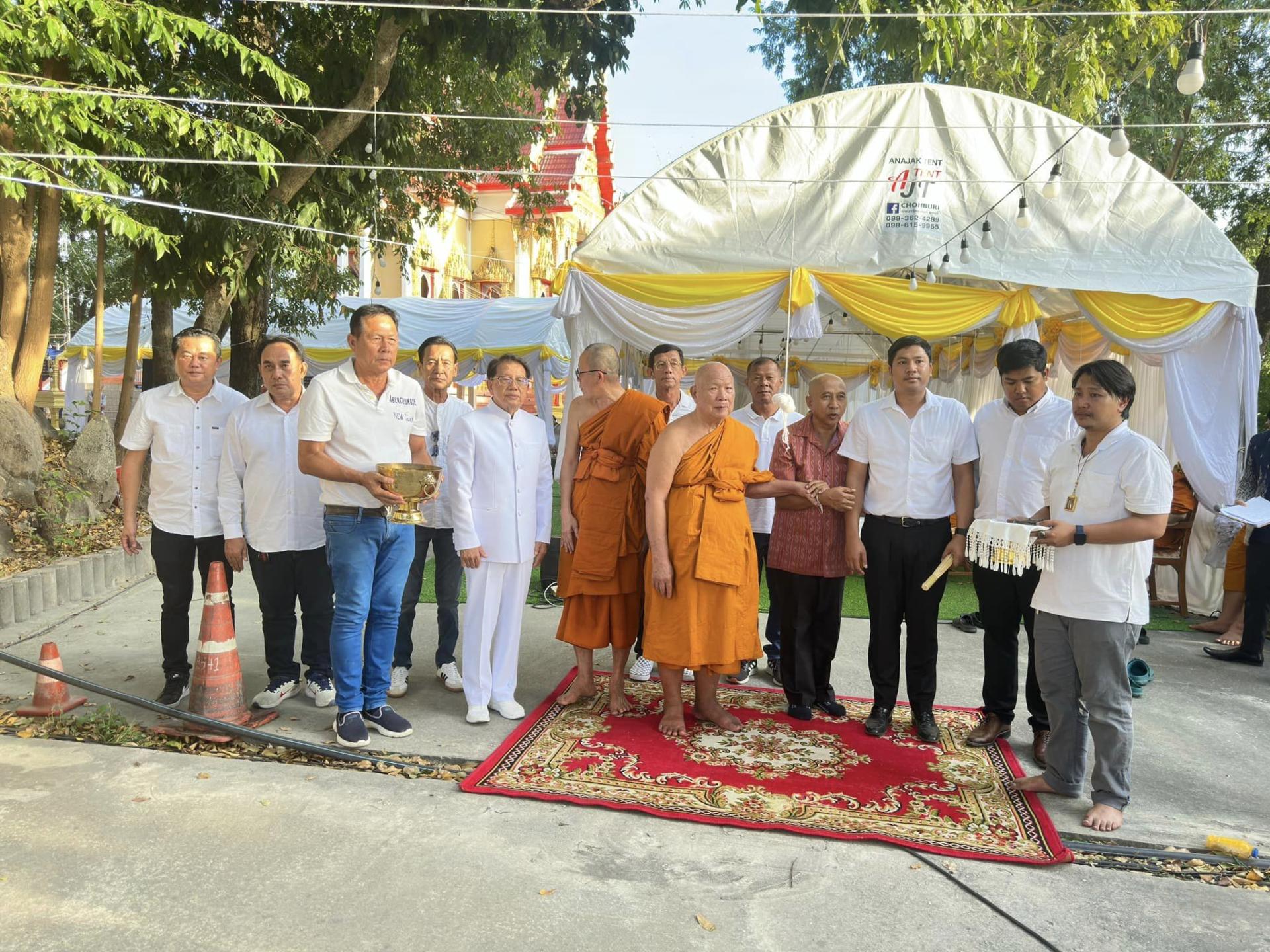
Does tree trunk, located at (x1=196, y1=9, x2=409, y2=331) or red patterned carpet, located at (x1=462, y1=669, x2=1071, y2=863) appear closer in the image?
red patterned carpet, located at (x1=462, y1=669, x2=1071, y2=863)

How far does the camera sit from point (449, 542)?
4902mm

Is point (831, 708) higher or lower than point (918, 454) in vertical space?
lower

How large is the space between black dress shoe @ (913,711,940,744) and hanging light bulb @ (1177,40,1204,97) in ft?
11.6

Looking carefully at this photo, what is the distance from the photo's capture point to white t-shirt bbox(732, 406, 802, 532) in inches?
212

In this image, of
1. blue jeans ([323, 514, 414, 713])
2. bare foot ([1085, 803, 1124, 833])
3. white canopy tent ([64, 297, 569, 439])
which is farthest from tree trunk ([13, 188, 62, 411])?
bare foot ([1085, 803, 1124, 833])

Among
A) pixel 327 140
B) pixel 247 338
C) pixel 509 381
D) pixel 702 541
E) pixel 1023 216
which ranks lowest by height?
pixel 702 541

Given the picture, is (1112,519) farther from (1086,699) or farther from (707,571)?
(707,571)

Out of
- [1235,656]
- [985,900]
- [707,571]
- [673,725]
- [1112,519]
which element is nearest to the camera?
[985,900]

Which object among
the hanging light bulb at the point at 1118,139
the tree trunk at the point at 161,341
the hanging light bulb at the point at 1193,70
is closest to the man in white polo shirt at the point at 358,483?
the hanging light bulb at the point at 1193,70

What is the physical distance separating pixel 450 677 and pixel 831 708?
2.10m

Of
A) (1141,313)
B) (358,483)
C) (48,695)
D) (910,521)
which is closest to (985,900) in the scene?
(910,521)

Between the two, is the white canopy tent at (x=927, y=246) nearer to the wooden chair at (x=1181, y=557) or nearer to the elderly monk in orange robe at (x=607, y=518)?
the wooden chair at (x=1181, y=557)

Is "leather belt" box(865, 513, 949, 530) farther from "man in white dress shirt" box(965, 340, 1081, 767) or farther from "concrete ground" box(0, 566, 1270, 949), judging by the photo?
"concrete ground" box(0, 566, 1270, 949)

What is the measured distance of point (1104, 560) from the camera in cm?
323
